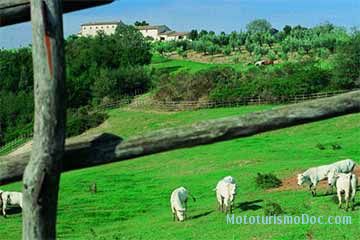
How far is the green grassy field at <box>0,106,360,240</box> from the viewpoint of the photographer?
35.6ft

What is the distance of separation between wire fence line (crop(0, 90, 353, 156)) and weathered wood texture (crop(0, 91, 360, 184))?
2730cm

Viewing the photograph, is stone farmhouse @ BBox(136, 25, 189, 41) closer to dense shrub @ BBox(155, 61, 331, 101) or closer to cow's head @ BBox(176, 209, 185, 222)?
dense shrub @ BBox(155, 61, 331, 101)

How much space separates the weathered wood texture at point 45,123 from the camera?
235 cm

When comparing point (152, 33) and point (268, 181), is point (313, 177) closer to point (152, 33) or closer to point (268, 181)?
point (268, 181)

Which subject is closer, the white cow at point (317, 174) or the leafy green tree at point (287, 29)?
the white cow at point (317, 174)

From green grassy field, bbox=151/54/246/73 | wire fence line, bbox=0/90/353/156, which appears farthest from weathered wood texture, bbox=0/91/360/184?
green grassy field, bbox=151/54/246/73

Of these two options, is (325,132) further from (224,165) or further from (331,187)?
(331,187)

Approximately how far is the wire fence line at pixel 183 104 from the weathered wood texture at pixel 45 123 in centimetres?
2801

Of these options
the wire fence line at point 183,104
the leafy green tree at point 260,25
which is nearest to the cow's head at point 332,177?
the wire fence line at point 183,104

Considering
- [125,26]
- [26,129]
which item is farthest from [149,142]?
[125,26]

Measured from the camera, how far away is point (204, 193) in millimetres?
15023

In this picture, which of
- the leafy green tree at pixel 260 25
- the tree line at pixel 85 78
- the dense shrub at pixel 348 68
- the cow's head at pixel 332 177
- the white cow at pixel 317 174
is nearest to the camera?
the cow's head at pixel 332 177

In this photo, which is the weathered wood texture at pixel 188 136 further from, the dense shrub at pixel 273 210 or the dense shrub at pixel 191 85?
the dense shrub at pixel 191 85

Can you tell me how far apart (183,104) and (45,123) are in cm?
3350
